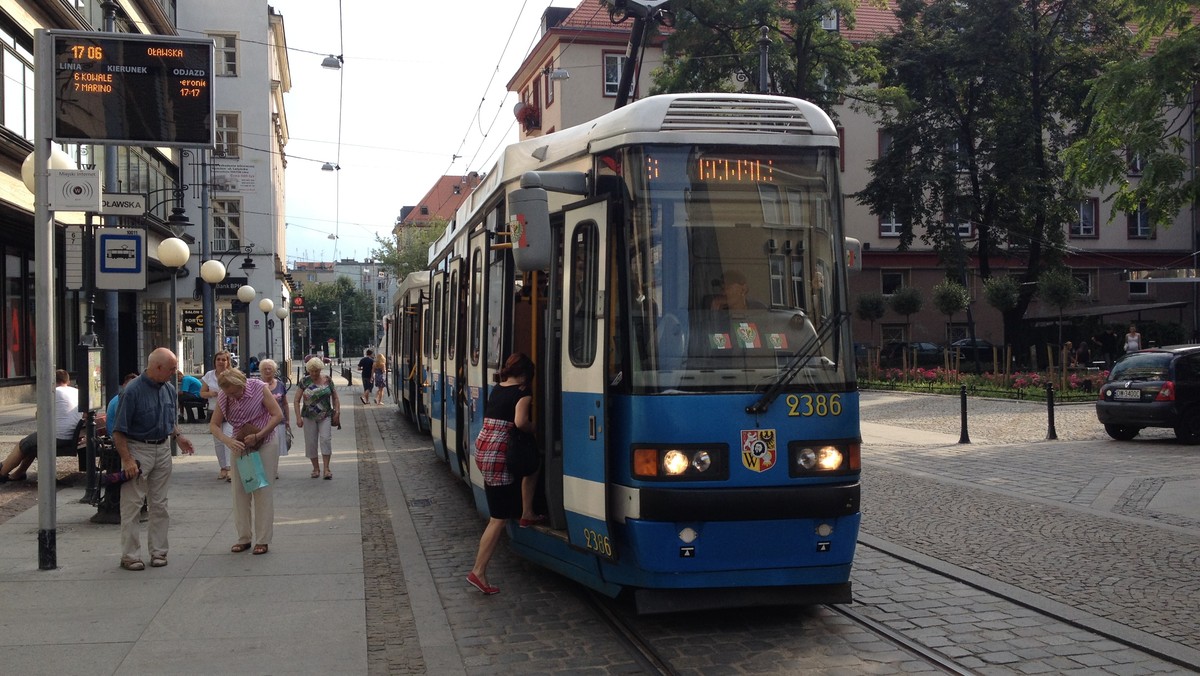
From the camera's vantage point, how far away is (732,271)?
6594mm

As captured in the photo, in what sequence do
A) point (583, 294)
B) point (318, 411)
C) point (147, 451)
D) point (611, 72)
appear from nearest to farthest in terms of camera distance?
point (583, 294), point (147, 451), point (318, 411), point (611, 72)

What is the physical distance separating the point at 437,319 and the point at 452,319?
101 inches

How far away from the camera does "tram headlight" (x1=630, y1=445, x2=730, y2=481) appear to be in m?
6.33

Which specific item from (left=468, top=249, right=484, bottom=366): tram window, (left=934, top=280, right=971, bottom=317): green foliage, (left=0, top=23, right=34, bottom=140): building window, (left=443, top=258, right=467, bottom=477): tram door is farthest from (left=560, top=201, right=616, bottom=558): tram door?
(left=934, top=280, right=971, bottom=317): green foliage

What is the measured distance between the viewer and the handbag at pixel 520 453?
744cm

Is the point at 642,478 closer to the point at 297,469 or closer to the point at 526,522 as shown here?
the point at 526,522

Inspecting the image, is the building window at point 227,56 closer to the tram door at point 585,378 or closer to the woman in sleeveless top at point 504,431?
the woman in sleeveless top at point 504,431

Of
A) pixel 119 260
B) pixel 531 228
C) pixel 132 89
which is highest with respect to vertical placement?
pixel 132 89

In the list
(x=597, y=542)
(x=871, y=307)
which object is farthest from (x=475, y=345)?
(x=871, y=307)

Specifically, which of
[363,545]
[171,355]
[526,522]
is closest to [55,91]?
[171,355]

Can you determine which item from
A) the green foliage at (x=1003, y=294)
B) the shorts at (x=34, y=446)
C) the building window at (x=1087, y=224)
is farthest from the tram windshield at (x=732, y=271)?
the building window at (x=1087, y=224)

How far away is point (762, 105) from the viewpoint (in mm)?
7039

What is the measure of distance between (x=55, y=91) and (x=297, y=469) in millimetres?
8348

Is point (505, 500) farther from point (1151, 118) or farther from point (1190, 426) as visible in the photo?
point (1190, 426)
